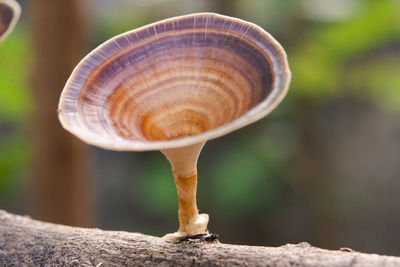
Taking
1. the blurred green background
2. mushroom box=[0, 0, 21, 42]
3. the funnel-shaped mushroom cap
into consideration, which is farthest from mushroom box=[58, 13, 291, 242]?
the blurred green background

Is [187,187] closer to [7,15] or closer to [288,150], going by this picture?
[7,15]

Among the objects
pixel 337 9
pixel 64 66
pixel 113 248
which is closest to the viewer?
pixel 113 248

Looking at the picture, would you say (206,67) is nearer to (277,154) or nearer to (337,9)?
(337,9)

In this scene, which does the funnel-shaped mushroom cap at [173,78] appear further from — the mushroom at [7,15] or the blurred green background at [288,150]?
the blurred green background at [288,150]

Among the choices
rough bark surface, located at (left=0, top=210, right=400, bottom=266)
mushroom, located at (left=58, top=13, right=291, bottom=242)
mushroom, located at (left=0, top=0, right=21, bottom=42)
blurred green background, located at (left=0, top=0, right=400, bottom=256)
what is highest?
blurred green background, located at (left=0, top=0, right=400, bottom=256)

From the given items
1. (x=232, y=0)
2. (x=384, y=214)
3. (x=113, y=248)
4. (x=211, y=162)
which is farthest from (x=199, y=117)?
(x=384, y=214)

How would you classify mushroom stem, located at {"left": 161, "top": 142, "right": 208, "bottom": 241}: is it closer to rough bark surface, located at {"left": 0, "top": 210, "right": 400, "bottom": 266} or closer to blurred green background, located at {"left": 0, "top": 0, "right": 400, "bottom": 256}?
rough bark surface, located at {"left": 0, "top": 210, "right": 400, "bottom": 266}

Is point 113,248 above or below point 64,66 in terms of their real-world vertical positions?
below
